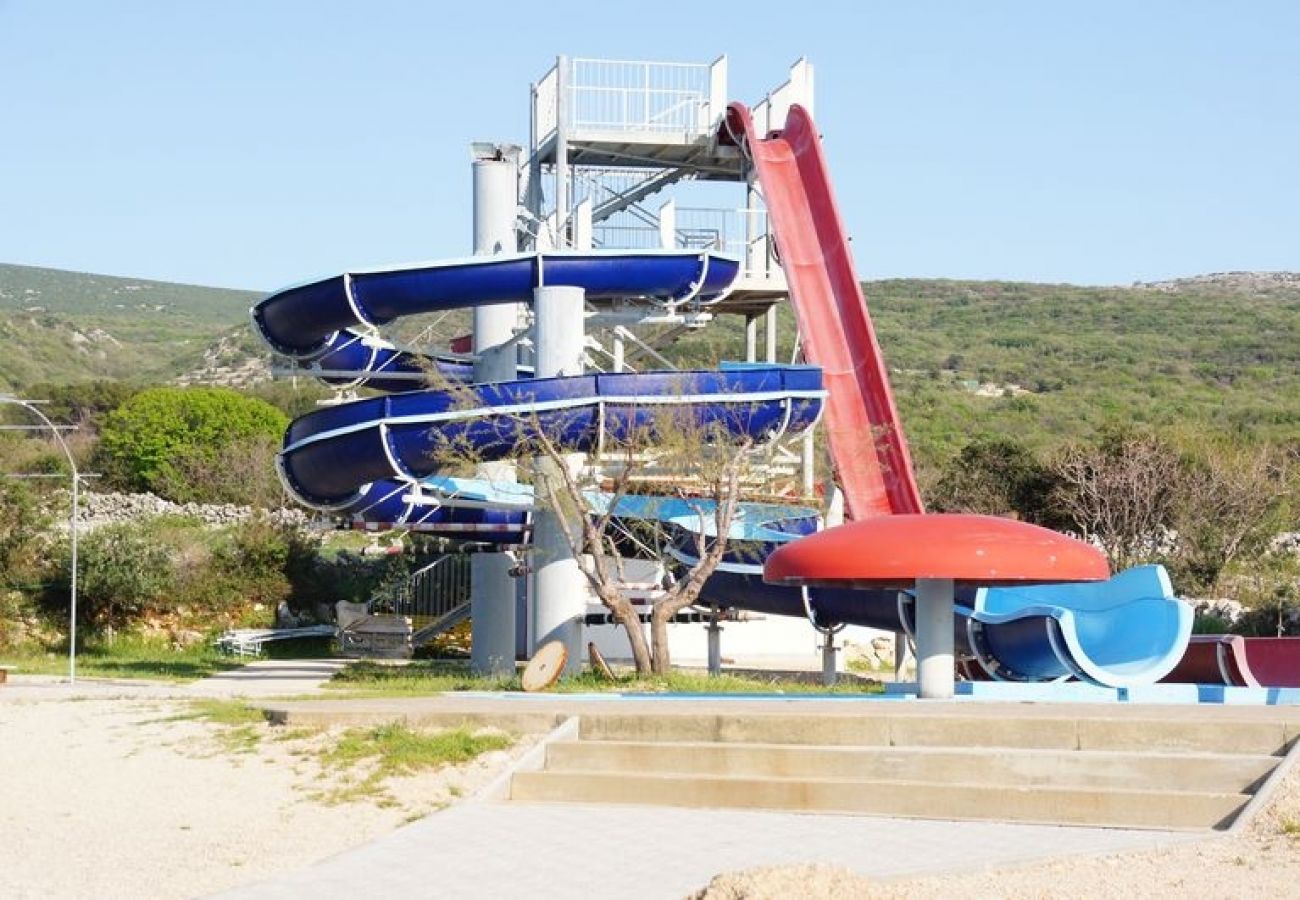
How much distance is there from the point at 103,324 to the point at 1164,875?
132825mm

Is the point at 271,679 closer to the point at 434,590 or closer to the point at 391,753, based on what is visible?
the point at 434,590

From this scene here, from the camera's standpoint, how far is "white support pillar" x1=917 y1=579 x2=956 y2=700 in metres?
19.3

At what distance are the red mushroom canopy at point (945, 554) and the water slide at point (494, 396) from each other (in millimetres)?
5749

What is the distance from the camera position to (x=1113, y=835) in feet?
41.6

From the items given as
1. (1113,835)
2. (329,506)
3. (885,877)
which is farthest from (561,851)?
(329,506)

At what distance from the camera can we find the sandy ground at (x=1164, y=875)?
34.9ft

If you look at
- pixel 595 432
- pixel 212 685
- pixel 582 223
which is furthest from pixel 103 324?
pixel 595 432

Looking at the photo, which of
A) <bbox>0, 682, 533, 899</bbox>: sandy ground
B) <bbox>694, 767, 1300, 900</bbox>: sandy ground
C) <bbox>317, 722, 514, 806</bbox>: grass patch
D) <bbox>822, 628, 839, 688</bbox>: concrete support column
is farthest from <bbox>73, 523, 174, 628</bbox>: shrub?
<bbox>694, 767, 1300, 900</bbox>: sandy ground

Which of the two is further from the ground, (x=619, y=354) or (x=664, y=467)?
(x=619, y=354)

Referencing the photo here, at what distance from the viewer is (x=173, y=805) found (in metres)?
14.8

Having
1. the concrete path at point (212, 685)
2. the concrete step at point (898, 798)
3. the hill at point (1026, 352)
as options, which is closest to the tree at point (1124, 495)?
the hill at point (1026, 352)

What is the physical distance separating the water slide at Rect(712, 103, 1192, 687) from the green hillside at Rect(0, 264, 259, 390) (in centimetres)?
6889

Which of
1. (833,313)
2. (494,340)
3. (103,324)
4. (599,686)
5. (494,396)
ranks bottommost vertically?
(599,686)

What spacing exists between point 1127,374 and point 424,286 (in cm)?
6739
